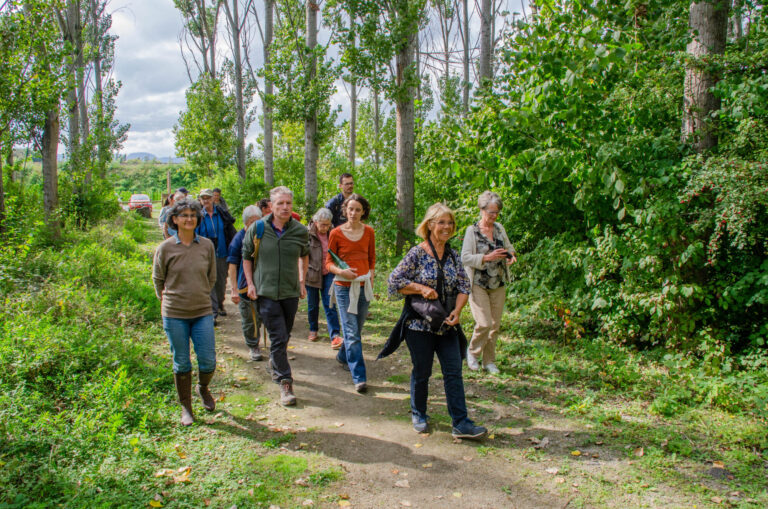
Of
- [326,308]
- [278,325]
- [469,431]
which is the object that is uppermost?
[278,325]

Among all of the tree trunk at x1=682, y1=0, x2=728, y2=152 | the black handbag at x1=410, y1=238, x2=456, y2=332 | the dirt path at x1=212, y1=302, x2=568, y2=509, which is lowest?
the dirt path at x1=212, y1=302, x2=568, y2=509

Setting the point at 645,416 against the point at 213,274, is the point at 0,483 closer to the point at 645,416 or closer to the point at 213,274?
the point at 213,274

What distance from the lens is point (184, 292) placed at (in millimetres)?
4480

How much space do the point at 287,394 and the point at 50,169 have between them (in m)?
10.5

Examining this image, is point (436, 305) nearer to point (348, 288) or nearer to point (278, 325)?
point (348, 288)

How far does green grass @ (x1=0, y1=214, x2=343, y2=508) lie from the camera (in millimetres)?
3502

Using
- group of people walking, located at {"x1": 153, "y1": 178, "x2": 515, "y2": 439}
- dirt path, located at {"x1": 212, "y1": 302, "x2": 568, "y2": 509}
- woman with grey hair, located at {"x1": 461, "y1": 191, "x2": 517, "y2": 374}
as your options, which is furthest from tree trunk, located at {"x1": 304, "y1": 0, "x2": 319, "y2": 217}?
woman with grey hair, located at {"x1": 461, "y1": 191, "x2": 517, "y2": 374}

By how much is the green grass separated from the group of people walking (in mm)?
441

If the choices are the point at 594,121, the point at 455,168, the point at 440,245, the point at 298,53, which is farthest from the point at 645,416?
the point at 298,53

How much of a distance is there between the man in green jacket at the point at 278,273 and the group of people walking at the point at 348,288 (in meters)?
0.01

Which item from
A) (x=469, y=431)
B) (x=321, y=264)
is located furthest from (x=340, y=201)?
(x=469, y=431)

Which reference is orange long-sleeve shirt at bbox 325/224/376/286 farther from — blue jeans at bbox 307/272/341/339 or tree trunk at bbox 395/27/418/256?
tree trunk at bbox 395/27/418/256

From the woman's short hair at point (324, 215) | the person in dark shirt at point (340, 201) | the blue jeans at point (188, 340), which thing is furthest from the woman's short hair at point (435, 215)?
the person in dark shirt at point (340, 201)

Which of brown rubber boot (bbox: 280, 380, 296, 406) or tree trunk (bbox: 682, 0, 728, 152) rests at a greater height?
tree trunk (bbox: 682, 0, 728, 152)
